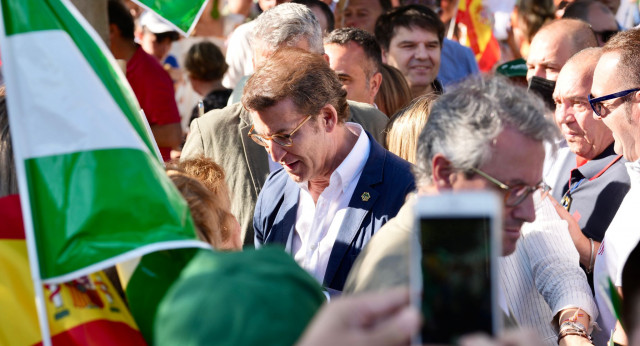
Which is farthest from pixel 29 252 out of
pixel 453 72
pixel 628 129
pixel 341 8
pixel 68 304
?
pixel 341 8

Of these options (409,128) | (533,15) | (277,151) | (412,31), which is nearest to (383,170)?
(409,128)

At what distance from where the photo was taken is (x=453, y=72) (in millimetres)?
7047

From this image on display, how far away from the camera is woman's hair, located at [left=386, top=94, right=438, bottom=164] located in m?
3.89

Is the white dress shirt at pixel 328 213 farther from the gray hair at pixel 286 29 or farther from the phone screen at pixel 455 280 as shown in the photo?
the phone screen at pixel 455 280

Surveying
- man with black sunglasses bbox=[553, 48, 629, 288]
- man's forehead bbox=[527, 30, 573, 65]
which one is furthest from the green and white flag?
man's forehead bbox=[527, 30, 573, 65]

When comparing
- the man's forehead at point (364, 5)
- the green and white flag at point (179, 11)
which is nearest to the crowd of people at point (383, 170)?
the green and white flag at point (179, 11)

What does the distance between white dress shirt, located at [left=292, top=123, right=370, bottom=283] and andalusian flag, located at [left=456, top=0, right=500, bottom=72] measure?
4.68 meters

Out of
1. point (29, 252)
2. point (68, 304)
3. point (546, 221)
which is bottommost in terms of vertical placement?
point (546, 221)

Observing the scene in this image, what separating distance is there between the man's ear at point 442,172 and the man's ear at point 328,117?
4.99 ft

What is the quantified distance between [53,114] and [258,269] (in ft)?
3.00

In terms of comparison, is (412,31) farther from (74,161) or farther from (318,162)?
(74,161)

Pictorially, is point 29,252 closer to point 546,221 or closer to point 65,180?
point 65,180

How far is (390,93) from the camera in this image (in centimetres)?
578

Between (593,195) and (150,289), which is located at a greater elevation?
(150,289)
